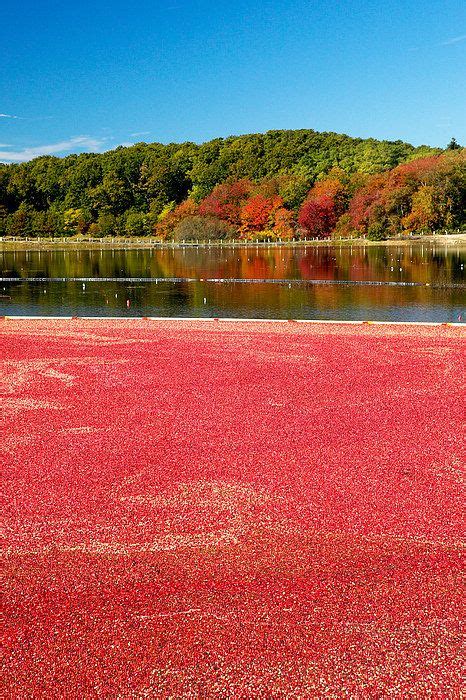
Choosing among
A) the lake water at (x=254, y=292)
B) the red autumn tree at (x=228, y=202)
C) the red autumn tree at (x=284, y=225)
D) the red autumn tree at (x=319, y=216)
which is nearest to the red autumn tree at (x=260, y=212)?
the red autumn tree at (x=284, y=225)

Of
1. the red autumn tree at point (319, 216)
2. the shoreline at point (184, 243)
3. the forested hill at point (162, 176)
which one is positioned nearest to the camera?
the shoreline at point (184, 243)

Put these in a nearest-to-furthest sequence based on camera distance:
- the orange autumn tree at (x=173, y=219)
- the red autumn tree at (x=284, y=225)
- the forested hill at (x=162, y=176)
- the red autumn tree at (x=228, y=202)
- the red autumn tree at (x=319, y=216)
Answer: the red autumn tree at (x=319, y=216)
the red autumn tree at (x=284, y=225)
the red autumn tree at (x=228, y=202)
the forested hill at (x=162, y=176)
the orange autumn tree at (x=173, y=219)

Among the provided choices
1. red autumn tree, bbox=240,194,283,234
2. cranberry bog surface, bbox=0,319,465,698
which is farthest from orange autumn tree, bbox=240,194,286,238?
cranberry bog surface, bbox=0,319,465,698

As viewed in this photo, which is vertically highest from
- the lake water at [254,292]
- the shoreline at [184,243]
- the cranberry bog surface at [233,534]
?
the shoreline at [184,243]

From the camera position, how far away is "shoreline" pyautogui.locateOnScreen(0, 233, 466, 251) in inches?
3209

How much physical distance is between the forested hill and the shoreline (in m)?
7.14

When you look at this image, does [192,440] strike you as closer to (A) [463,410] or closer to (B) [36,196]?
(A) [463,410]

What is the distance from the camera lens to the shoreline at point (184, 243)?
8150 cm

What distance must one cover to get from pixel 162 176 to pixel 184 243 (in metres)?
29.8

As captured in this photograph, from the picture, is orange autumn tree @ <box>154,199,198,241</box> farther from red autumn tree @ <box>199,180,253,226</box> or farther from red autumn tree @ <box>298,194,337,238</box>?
red autumn tree @ <box>298,194,337,238</box>

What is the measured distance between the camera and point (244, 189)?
108562 millimetres

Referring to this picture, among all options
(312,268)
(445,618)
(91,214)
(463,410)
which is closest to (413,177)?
(312,268)

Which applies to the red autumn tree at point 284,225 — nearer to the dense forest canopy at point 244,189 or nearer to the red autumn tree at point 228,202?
the dense forest canopy at point 244,189

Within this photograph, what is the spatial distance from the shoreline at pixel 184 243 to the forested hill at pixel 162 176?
714 centimetres
